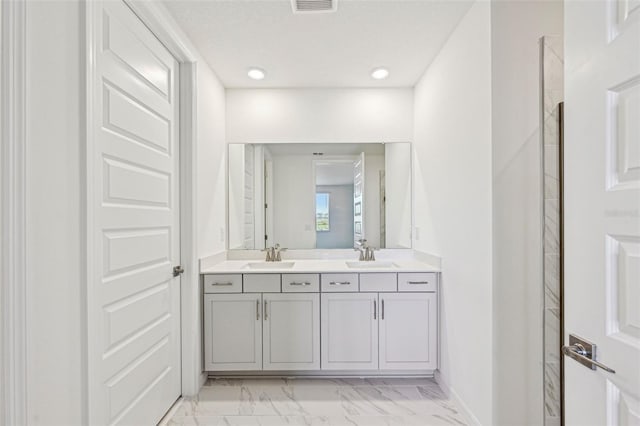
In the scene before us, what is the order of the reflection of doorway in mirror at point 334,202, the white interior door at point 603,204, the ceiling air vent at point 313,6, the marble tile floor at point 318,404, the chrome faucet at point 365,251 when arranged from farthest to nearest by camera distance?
1. the reflection of doorway in mirror at point 334,202
2. the chrome faucet at point 365,251
3. the marble tile floor at point 318,404
4. the ceiling air vent at point 313,6
5. the white interior door at point 603,204

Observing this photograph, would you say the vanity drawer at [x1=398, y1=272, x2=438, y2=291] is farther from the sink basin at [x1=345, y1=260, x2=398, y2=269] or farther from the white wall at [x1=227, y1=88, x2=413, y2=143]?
the white wall at [x1=227, y1=88, x2=413, y2=143]

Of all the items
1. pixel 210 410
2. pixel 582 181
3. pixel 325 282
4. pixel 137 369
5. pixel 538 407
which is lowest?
pixel 210 410

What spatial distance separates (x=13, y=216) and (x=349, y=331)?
2231 mm

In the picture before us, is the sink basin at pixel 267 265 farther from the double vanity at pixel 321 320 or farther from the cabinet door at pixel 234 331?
the cabinet door at pixel 234 331

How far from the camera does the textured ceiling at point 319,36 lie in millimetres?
2166

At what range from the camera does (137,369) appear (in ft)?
6.36

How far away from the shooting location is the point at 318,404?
2.51 meters

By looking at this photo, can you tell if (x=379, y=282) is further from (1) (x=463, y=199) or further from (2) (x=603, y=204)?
(2) (x=603, y=204)

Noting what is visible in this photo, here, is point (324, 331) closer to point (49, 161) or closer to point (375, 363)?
point (375, 363)

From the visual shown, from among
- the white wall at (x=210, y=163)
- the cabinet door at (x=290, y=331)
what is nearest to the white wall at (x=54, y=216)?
the white wall at (x=210, y=163)

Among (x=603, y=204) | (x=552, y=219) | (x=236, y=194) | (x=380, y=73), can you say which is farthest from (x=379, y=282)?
(x=603, y=204)

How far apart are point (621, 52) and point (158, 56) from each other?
2.20m

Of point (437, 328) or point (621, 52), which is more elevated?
point (621, 52)

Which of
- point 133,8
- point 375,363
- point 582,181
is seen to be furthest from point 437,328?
point 133,8
